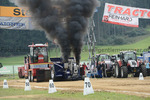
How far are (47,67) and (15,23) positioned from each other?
13.2 metres

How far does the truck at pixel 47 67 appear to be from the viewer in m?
25.3

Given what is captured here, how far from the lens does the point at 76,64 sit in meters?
25.2

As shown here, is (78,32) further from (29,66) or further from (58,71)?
(29,66)

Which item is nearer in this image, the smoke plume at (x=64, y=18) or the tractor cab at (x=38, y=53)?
the smoke plume at (x=64, y=18)

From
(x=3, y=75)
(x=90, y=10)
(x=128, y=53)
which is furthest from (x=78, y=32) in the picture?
(x=3, y=75)

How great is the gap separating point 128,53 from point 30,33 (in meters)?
51.9

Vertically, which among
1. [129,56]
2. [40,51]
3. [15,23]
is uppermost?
[15,23]

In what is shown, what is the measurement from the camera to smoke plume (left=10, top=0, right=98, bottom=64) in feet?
85.6

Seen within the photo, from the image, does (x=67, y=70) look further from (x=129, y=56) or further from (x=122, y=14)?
(x=122, y=14)

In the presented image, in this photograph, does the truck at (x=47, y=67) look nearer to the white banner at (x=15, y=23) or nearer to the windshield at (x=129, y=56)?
the windshield at (x=129, y=56)

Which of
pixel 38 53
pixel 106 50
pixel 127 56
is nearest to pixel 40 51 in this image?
pixel 38 53

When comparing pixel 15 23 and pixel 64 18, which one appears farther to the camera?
pixel 15 23

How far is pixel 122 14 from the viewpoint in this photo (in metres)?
40.5

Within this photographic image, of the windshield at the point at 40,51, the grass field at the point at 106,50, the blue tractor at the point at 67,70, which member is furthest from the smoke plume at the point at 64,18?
the grass field at the point at 106,50
